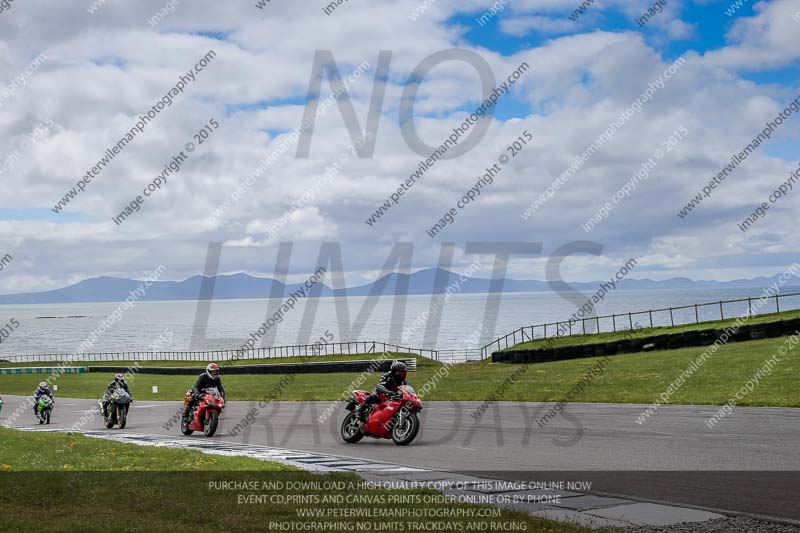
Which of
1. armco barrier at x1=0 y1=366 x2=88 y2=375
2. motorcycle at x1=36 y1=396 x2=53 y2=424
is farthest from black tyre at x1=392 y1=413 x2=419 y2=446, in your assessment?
armco barrier at x1=0 y1=366 x2=88 y2=375

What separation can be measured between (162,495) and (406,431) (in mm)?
7536

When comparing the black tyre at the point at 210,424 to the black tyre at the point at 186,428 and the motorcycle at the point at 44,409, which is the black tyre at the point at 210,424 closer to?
the black tyre at the point at 186,428

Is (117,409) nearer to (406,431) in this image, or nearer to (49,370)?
(406,431)

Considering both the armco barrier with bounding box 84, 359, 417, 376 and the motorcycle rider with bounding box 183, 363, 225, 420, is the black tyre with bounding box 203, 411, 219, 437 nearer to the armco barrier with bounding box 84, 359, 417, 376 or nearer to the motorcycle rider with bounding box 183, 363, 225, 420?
the motorcycle rider with bounding box 183, 363, 225, 420

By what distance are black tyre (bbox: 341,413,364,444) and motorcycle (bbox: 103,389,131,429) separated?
1073 centimetres

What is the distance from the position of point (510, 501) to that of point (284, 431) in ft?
40.6

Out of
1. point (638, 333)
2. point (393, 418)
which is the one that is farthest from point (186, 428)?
point (638, 333)

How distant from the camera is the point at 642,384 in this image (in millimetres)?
28484

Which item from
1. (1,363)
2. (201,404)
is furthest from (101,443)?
(1,363)

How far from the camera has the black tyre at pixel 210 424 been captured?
69.8 ft

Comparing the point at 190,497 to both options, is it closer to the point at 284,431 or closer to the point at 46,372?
the point at 284,431

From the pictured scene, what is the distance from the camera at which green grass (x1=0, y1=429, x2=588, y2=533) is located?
28.6 ft

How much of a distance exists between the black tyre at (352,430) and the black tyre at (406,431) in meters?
0.99

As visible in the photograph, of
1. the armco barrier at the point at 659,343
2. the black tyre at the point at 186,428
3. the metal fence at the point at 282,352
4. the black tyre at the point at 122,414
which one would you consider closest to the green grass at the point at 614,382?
the armco barrier at the point at 659,343
